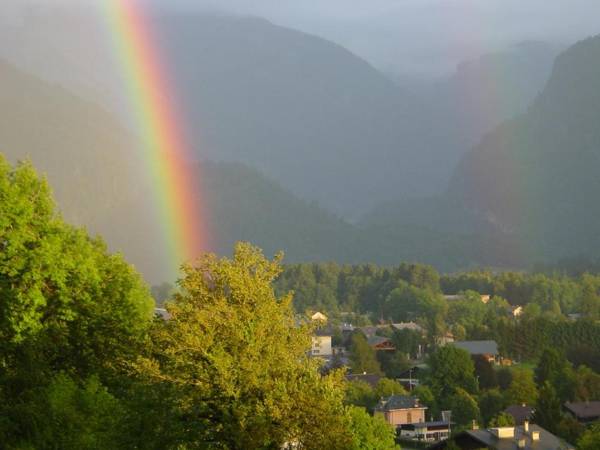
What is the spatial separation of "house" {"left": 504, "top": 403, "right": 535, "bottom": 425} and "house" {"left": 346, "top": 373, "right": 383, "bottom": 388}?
58.3 ft

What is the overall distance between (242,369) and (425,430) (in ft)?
172

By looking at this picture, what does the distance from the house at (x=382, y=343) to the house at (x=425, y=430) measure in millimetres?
37510

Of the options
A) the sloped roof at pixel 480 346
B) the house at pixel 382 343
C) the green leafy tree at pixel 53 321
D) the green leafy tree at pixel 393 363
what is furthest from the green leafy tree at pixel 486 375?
the green leafy tree at pixel 53 321

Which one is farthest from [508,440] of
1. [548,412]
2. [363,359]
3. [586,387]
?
[363,359]

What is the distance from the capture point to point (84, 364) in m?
23.9

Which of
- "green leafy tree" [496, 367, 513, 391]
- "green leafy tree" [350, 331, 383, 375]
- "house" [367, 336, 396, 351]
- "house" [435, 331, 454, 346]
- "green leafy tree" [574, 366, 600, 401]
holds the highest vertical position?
"house" [435, 331, 454, 346]

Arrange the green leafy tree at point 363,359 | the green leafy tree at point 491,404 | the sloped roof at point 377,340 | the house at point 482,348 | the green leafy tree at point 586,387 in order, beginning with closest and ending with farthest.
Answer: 1. the green leafy tree at point 491,404
2. the green leafy tree at point 586,387
3. the green leafy tree at point 363,359
4. the house at point 482,348
5. the sloped roof at point 377,340

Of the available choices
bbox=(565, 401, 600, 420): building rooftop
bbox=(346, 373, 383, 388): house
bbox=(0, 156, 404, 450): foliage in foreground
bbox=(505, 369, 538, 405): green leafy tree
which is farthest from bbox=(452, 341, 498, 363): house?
bbox=(0, 156, 404, 450): foliage in foreground

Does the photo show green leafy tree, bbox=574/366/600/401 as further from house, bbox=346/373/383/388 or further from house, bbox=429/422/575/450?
house, bbox=429/422/575/450

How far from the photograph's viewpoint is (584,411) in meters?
65.9

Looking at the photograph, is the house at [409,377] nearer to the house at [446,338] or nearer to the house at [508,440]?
the house at [446,338]

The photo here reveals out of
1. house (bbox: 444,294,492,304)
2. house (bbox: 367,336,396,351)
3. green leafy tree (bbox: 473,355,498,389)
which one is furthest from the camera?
house (bbox: 444,294,492,304)

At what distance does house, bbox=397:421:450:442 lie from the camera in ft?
225

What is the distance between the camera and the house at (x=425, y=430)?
2697 inches
